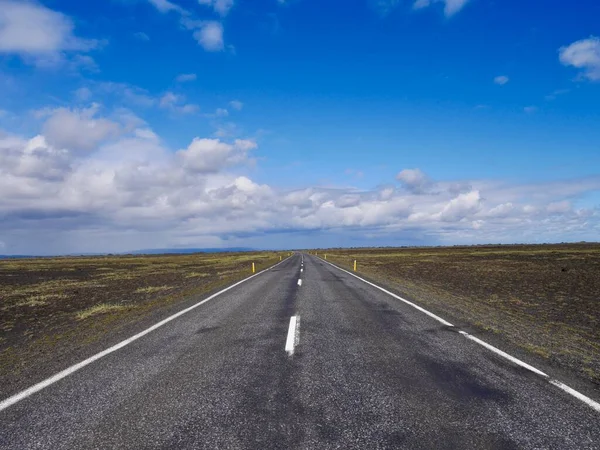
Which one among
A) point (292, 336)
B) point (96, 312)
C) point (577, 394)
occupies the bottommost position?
point (96, 312)

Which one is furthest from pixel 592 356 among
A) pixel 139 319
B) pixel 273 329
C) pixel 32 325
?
pixel 32 325

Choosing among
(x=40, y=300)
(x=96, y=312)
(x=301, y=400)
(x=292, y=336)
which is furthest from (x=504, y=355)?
(x=40, y=300)

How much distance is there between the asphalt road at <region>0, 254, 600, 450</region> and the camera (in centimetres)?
363

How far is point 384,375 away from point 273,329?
3488mm

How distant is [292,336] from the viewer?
755 cm

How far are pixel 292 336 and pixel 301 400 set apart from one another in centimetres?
312

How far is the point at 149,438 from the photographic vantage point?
3.63 metres

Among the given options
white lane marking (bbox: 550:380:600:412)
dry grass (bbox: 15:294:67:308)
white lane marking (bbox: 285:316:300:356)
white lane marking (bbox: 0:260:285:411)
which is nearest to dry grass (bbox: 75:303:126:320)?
dry grass (bbox: 15:294:67:308)

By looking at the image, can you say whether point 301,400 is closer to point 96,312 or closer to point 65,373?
point 65,373

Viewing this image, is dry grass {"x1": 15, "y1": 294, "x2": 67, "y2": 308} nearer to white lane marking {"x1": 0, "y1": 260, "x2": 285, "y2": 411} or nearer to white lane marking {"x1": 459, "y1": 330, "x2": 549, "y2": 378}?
white lane marking {"x1": 0, "y1": 260, "x2": 285, "y2": 411}

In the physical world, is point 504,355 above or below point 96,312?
above

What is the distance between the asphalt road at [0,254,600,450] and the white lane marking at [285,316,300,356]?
0.10 metres

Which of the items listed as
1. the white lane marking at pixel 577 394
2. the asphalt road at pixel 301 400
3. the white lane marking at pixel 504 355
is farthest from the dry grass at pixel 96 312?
the white lane marking at pixel 577 394

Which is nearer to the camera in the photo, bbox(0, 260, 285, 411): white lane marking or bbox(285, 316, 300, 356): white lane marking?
bbox(0, 260, 285, 411): white lane marking
